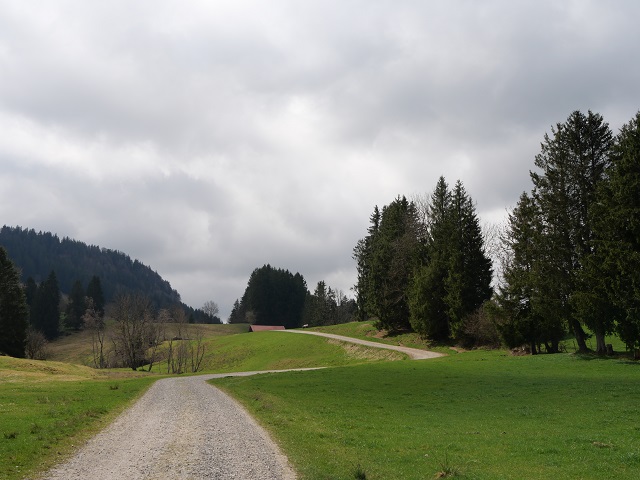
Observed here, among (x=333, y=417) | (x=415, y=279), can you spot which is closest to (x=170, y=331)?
(x=415, y=279)

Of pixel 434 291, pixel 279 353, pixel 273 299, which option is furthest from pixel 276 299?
pixel 434 291

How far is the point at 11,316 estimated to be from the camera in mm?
74062

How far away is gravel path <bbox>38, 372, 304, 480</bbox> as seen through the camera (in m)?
10.7

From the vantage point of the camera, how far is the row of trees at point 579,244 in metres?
32.0

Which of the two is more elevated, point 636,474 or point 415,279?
point 415,279

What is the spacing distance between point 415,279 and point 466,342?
11.2m

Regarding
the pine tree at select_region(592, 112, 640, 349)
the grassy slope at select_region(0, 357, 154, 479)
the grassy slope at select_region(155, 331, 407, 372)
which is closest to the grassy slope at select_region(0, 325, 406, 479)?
the grassy slope at select_region(0, 357, 154, 479)

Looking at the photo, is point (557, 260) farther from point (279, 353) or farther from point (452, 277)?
point (279, 353)

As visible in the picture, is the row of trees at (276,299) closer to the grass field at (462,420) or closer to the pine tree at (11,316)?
the pine tree at (11,316)

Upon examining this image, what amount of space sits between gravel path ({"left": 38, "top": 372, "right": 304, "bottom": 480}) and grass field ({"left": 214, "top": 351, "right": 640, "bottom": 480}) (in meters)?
0.89

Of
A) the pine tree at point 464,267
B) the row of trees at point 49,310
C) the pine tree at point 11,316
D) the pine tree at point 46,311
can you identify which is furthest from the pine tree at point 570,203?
the pine tree at point 46,311

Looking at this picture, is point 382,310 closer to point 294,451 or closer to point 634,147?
point 634,147

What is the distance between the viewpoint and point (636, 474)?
1041 cm

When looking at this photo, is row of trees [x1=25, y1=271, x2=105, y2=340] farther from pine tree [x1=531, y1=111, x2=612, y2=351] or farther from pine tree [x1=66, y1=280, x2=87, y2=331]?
pine tree [x1=531, y1=111, x2=612, y2=351]
